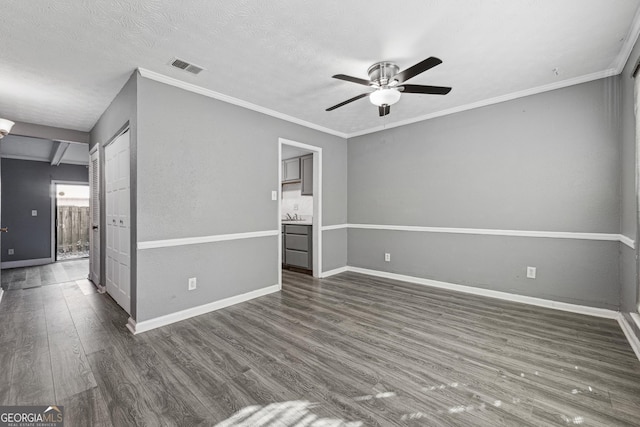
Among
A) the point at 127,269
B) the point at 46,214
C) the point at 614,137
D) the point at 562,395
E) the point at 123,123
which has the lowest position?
the point at 562,395

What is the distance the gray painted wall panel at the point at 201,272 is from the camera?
2719 millimetres

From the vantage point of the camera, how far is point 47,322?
288 centimetres

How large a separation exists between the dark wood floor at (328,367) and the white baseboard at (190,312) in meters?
0.09

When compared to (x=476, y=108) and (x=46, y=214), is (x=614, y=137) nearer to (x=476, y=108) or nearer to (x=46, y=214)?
(x=476, y=108)

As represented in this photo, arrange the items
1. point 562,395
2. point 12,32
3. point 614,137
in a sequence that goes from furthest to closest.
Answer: point 614,137 → point 12,32 → point 562,395

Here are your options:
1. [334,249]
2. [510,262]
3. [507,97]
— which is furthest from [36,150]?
[510,262]

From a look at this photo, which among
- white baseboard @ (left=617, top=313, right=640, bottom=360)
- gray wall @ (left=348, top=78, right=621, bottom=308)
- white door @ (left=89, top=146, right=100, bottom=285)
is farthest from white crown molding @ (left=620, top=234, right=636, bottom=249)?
white door @ (left=89, top=146, right=100, bottom=285)

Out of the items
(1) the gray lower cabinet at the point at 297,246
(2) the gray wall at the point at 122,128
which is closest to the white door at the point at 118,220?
(2) the gray wall at the point at 122,128

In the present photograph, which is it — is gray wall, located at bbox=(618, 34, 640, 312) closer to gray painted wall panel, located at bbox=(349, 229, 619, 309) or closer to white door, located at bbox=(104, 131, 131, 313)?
gray painted wall panel, located at bbox=(349, 229, 619, 309)

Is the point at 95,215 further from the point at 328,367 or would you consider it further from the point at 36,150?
the point at 328,367

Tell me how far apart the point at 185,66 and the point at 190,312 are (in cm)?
255

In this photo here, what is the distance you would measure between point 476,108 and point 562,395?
328cm

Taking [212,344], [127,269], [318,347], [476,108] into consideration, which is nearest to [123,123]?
[127,269]

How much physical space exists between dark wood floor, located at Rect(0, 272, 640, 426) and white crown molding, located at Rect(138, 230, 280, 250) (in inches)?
32.9
